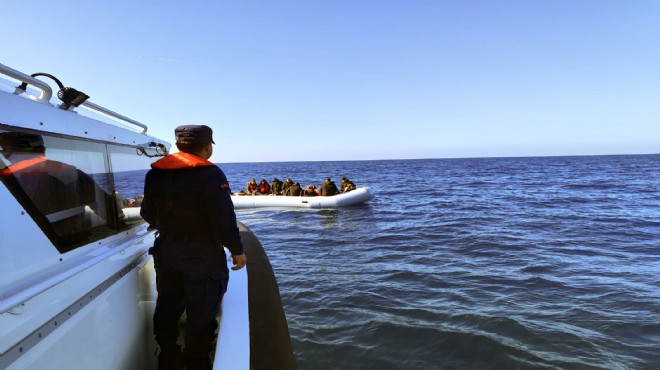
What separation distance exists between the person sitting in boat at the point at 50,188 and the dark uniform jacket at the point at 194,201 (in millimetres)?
432

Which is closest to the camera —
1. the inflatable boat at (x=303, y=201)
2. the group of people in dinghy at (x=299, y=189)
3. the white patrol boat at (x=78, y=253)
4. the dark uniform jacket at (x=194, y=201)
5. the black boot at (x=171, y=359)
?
the white patrol boat at (x=78, y=253)

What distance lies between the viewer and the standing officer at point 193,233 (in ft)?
8.39

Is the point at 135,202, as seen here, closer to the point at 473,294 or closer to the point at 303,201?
the point at 473,294

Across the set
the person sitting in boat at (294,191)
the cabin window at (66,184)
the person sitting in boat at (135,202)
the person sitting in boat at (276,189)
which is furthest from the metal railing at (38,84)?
the person sitting in boat at (276,189)

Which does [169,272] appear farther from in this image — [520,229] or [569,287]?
[520,229]

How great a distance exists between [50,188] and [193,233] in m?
0.85

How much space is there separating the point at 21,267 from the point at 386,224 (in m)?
13.8

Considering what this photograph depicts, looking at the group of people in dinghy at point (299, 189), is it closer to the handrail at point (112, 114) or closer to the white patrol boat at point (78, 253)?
the handrail at point (112, 114)

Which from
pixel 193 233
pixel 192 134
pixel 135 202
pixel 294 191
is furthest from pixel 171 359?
pixel 294 191

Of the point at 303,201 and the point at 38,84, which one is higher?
the point at 38,84

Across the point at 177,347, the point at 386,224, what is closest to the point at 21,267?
the point at 177,347

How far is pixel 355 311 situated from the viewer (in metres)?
6.37

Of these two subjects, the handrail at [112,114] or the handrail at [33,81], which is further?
the handrail at [112,114]

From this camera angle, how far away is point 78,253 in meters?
2.12
